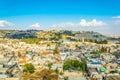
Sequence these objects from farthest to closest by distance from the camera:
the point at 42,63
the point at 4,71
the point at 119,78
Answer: the point at 42,63, the point at 4,71, the point at 119,78

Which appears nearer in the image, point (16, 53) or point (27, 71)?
point (27, 71)

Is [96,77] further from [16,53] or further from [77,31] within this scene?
[77,31]

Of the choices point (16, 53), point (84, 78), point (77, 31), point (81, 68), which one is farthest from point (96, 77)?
point (77, 31)

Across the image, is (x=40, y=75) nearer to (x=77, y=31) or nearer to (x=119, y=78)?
(x=119, y=78)

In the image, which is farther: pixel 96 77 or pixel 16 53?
pixel 16 53

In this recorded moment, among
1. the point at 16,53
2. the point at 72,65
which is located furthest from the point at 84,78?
the point at 16,53

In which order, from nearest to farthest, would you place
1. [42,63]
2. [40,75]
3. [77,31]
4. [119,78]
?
[40,75]
[119,78]
[42,63]
[77,31]

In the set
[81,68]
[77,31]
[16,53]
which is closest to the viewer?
[81,68]

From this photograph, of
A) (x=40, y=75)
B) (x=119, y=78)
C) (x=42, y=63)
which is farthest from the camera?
(x=42, y=63)
